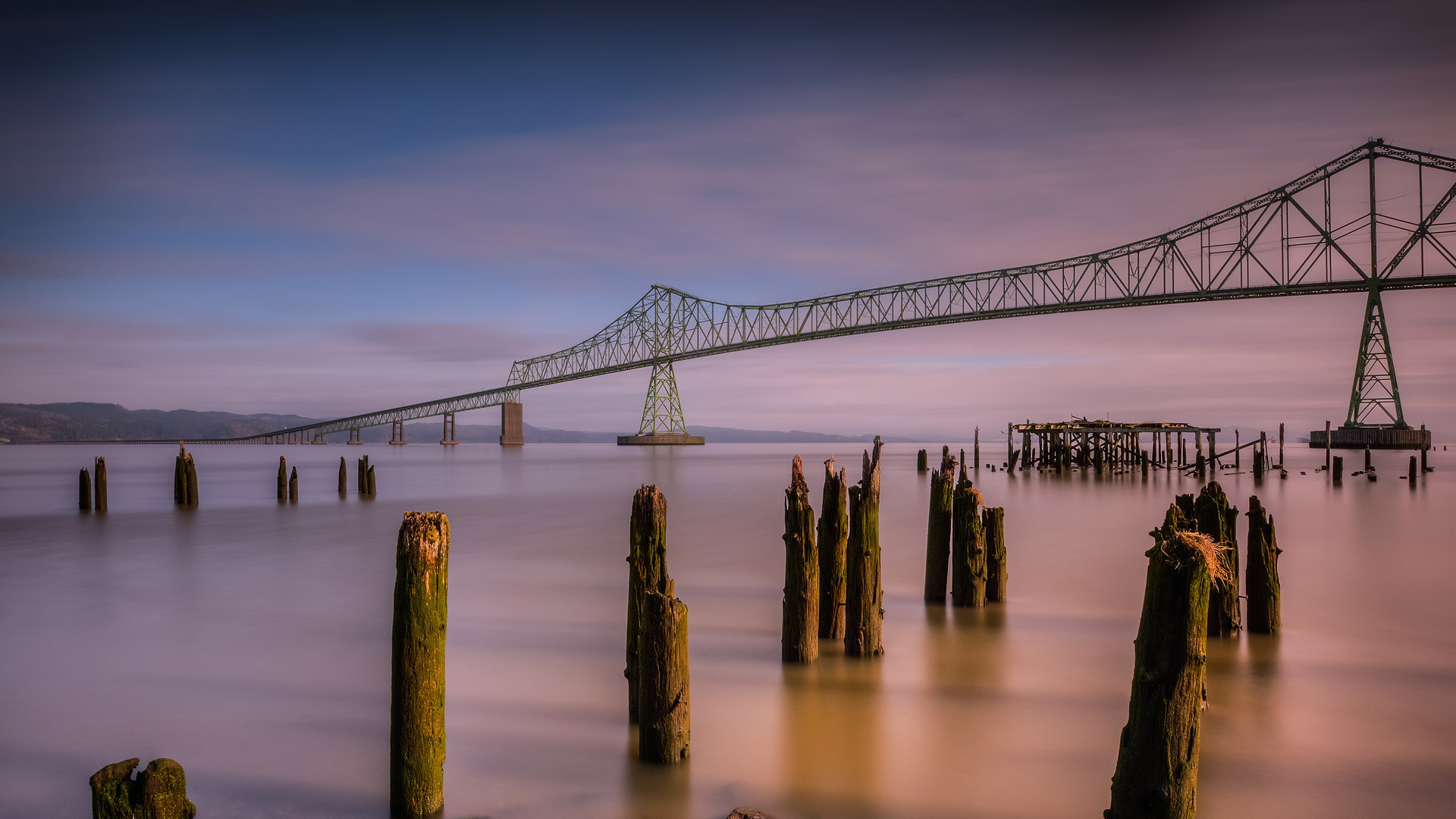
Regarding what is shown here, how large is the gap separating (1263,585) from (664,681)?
584cm

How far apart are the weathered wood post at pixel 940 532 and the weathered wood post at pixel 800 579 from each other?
2.11m

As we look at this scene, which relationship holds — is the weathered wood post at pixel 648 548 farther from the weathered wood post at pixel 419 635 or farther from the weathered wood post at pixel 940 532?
the weathered wood post at pixel 940 532

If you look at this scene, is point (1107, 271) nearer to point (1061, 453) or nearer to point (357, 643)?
point (1061, 453)

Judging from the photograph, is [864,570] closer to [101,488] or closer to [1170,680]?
[1170,680]


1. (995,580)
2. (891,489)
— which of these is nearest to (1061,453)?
(891,489)

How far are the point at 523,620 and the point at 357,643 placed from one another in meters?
1.51

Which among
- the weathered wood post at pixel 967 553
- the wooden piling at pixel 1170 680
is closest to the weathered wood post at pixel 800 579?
the weathered wood post at pixel 967 553

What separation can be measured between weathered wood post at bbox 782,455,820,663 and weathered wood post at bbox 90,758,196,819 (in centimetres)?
377

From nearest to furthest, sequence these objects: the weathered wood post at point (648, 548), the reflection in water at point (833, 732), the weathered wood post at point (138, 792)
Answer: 1. the weathered wood post at point (138, 792)
2. the reflection in water at point (833, 732)
3. the weathered wood post at point (648, 548)

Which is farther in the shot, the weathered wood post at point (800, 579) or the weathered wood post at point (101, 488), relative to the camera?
the weathered wood post at point (101, 488)

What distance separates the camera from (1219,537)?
22.1 ft

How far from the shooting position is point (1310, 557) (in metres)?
13.1

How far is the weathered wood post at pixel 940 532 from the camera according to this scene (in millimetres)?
7969

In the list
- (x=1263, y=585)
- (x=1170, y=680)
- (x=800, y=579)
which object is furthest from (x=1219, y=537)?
(x=1170, y=680)
